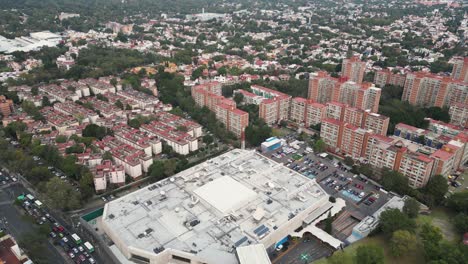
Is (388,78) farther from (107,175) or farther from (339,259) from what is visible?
(107,175)

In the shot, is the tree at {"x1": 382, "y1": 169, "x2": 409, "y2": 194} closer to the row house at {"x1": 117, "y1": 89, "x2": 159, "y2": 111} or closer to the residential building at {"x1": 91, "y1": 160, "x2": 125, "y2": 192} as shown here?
the residential building at {"x1": 91, "y1": 160, "x2": 125, "y2": 192}

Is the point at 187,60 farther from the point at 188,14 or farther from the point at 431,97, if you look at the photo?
the point at 188,14

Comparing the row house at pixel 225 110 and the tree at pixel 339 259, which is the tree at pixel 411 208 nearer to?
the tree at pixel 339 259

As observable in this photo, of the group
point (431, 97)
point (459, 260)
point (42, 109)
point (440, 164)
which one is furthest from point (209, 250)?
point (431, 97)

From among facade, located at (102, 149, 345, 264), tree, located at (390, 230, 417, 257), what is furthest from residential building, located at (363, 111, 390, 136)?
tree, located at (390, 230, 417, 257)

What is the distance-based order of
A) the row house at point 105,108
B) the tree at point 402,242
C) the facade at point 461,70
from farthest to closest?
the facade at point 461,70
the row house at point 105,108
the tree at point 402,242

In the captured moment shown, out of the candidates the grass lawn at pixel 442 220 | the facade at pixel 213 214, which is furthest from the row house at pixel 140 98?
the grass lawn at pixel 442 220
